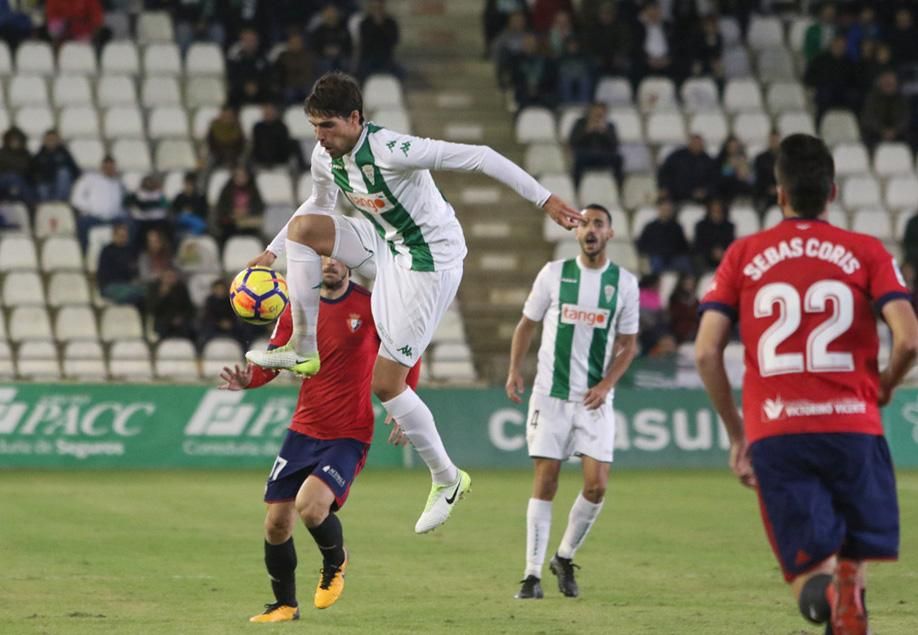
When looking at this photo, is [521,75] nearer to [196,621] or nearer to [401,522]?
[401,522]

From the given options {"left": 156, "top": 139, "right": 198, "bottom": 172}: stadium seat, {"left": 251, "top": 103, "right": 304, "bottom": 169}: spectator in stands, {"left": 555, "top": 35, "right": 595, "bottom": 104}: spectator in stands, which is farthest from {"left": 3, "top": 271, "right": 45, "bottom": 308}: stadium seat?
{"left": 555, "top": 35, "right": 595, "bottom": 104}: spectator in stands

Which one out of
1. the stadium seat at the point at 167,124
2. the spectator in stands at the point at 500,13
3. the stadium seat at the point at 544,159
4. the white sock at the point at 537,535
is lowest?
the white sock at the point at 537,535

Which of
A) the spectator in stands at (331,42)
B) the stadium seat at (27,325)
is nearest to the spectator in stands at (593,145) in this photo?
the spectator in stands at (331,42)

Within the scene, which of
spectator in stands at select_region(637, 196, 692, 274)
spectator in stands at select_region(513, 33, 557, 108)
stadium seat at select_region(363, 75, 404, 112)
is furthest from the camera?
spectator in stands at select_region(513, 33, 557, 108)

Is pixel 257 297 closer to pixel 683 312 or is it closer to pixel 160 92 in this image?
pixel 683 312

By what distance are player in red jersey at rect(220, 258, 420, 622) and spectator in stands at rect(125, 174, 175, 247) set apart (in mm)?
10637

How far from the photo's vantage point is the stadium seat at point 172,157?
2156cm

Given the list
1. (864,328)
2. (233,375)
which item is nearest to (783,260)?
(864,328)

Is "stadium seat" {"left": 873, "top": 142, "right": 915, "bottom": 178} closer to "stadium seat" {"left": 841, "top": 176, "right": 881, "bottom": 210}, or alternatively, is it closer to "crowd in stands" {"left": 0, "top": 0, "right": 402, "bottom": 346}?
"stadium seat" {"left": 841, "top": 176, "right": 881, "bottom": 210}

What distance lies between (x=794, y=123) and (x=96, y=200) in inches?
382

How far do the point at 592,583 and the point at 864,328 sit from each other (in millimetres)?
5012

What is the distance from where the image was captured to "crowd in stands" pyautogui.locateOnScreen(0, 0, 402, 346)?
19344mm

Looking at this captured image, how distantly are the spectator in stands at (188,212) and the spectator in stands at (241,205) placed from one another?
0.76 feet

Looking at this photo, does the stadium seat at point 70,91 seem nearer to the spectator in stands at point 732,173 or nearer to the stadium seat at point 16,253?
the stadium seat at point 16,253
